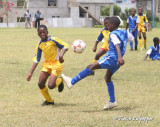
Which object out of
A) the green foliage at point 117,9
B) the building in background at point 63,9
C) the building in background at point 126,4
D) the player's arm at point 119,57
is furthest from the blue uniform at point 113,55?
the building in background at point 126,4

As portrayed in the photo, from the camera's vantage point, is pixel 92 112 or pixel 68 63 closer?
pixel 92 112

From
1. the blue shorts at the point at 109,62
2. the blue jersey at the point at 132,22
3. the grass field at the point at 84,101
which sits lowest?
the grass field at the point at 84,101

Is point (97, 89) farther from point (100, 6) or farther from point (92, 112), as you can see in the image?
point (100, 6)

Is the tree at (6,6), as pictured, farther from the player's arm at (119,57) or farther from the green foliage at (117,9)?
the player's arm at (119,57)

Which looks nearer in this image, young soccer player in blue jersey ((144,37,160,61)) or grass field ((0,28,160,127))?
grass field ((0,28,160,127))

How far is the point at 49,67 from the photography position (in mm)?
8594

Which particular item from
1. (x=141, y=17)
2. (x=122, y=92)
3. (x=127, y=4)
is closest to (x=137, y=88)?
(x=122, y=92)

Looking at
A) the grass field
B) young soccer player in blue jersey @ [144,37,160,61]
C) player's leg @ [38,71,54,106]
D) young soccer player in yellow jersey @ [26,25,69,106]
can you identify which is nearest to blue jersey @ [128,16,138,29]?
young soccer player in blue jersey @ [144,37,160,61]

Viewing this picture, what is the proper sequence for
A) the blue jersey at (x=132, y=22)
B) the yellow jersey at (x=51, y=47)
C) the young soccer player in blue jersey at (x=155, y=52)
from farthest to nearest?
the blue jersey at (x=132, y=22), the young soccer player in blue jersey at (x=155, y=52), the yellow jersey at (x=51, y=47)

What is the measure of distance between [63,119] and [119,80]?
5.05m

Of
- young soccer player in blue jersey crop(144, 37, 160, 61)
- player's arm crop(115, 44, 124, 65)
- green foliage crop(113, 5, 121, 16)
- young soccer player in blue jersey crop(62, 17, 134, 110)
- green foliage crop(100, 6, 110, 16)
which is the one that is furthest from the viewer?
green foliage crop(113, 5, 121, 16)

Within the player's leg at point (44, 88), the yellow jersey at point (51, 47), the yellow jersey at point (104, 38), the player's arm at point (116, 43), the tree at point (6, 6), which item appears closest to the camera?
the player's arm at point (116, 43)

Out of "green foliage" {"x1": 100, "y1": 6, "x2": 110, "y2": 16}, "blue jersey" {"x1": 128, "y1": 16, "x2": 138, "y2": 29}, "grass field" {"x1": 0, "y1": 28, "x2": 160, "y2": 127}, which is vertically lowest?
"grass field" {"x1": 0, "y1": 28, "x2": 160, "y2": 127}

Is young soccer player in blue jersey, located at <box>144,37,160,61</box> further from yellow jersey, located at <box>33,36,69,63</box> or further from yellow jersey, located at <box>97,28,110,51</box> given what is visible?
yellow jersey, located at <box>33,36,69,63</box>
